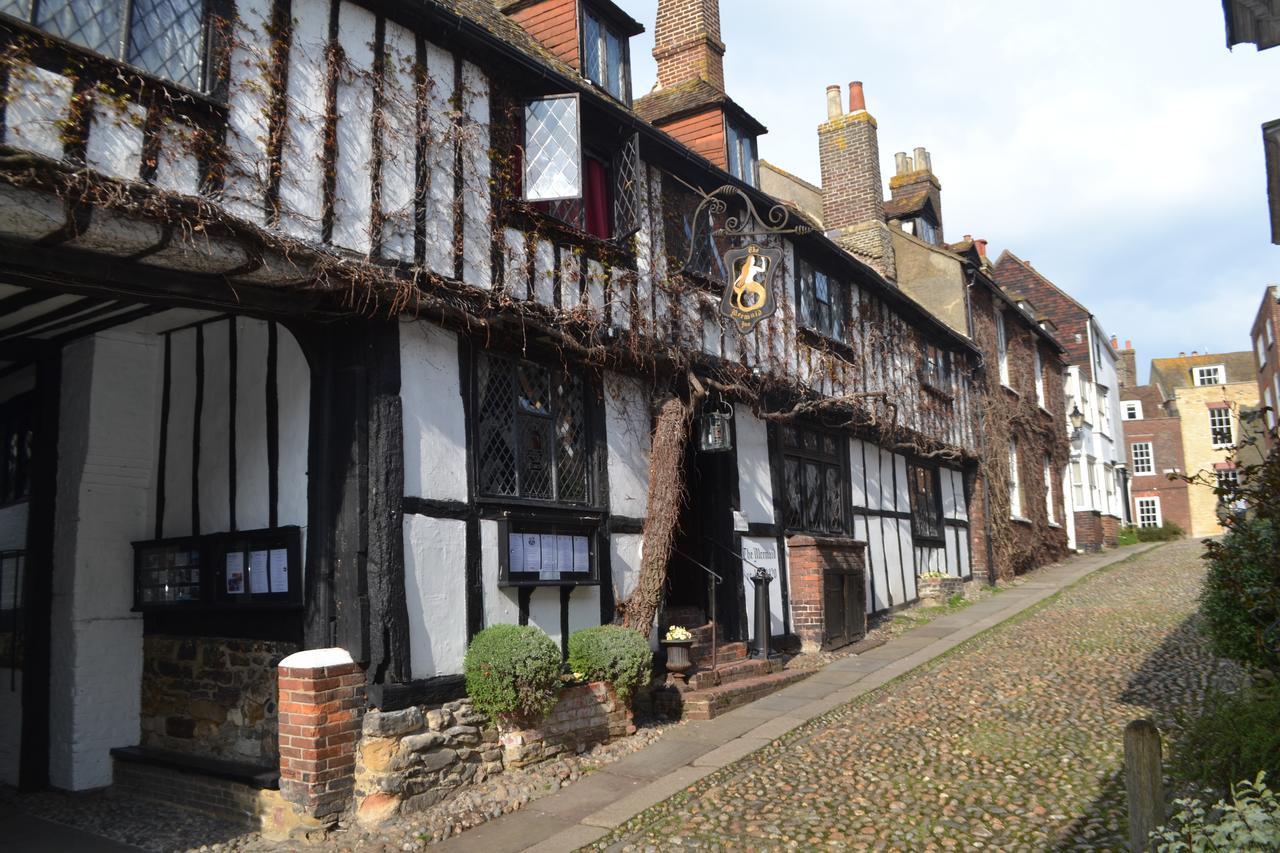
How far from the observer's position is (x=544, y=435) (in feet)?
27.1

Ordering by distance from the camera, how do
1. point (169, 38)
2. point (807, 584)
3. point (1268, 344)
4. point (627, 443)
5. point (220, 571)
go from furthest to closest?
point (1268, 344) → point (807, 584) → point (627, 443) → point (220, 571) → point (169, 38)

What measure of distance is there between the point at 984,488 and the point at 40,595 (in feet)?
53.7

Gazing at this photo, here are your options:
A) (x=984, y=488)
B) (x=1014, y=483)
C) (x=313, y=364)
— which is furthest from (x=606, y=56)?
(x=1014, y=483)

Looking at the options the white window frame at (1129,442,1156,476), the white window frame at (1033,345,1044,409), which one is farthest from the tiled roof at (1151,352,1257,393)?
the white window frame at (1033,345,1044,409)

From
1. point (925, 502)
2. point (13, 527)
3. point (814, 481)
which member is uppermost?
point (814, 481)

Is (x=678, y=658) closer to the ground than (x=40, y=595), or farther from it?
closer to the ground

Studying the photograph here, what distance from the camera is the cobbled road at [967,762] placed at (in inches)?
223

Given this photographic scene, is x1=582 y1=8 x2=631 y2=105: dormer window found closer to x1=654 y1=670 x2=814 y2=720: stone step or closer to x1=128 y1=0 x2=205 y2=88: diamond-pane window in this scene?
x1=128 y1=0 x2=205 y2=88: diamond-pane window

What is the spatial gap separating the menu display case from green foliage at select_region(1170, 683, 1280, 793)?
5.81 m

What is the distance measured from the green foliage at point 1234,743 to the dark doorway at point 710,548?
→ 4.80 m

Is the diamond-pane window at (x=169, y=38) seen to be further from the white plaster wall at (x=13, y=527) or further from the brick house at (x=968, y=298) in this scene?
the brick house at (x=968, y=298)

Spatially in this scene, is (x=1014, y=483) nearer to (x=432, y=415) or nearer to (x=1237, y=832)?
(x=432, y=415)

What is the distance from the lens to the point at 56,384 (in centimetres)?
822

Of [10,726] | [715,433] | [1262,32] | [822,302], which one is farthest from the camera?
[822,302]
